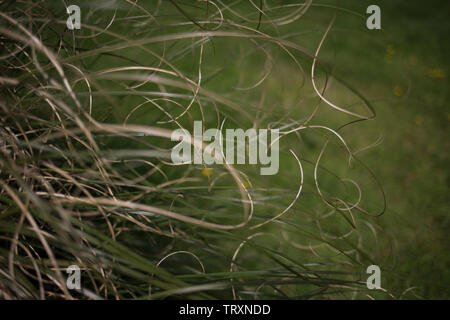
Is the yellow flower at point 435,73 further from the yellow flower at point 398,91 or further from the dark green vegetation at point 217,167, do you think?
the yellow flower at point 398,91

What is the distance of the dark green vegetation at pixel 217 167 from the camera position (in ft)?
1.46

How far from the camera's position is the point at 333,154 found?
3.25ft

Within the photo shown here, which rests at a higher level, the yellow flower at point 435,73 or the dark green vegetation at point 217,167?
the yellow flower at point 435,73

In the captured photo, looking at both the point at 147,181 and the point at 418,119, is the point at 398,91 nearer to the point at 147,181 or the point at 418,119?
the point at 418,119

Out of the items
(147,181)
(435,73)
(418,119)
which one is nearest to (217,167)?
(147,181)

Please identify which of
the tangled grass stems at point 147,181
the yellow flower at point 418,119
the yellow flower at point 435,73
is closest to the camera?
the tangled grass stems at point 147,181

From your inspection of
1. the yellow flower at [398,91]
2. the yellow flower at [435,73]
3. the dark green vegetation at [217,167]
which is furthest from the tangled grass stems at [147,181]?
the yellow flower at [435,73]

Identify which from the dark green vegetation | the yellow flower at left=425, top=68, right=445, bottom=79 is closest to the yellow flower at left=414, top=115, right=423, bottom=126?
the dark green vegetation

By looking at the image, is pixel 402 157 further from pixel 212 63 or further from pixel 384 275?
pixel 212 63

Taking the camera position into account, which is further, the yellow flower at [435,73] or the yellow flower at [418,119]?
the yellow flower at [435,73]

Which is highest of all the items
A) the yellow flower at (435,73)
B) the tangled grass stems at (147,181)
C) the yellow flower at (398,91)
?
the yellow flower at (435,73)

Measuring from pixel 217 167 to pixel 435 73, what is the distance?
3.01ft

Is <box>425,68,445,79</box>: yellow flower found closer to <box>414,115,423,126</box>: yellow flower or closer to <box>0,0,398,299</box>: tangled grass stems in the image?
<box>414,115,423,126</box>: yellow flower

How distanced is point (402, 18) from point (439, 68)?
370 millimetres
